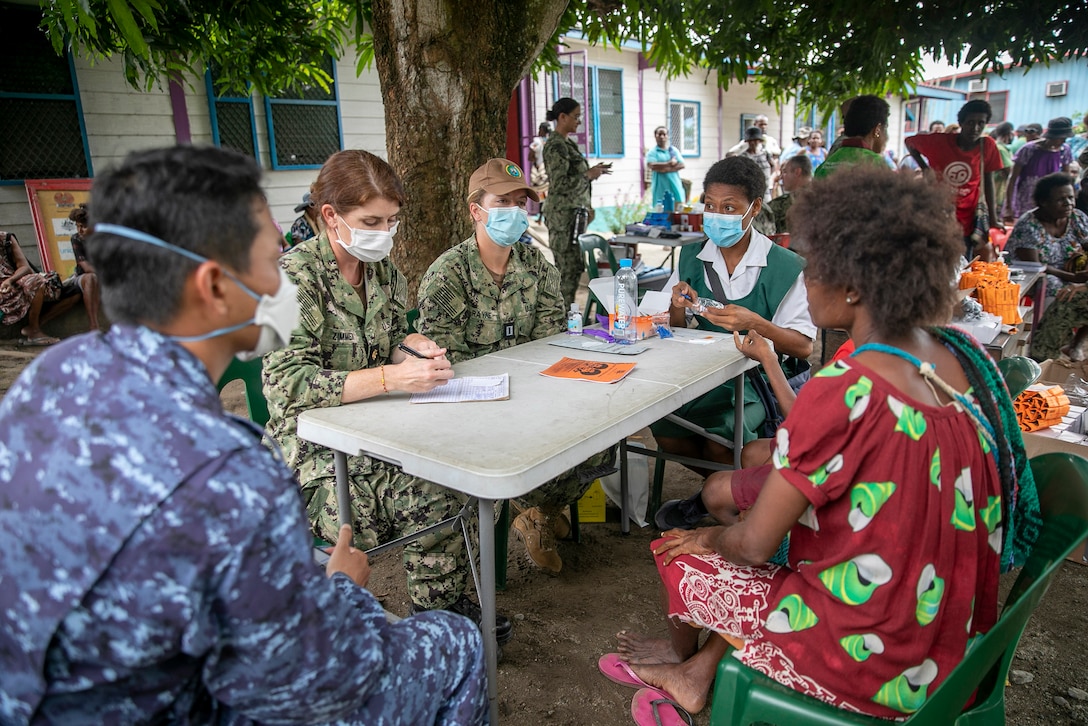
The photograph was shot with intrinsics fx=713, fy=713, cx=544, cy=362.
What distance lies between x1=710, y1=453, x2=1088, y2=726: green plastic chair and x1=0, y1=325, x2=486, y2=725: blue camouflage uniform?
90 centimetres

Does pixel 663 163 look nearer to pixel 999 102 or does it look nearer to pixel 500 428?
pixel 500 428

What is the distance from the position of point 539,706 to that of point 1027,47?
5181 millimetres

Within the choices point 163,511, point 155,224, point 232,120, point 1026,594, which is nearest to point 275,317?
point 155,224

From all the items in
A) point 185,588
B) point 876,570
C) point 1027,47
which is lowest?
point 876,570

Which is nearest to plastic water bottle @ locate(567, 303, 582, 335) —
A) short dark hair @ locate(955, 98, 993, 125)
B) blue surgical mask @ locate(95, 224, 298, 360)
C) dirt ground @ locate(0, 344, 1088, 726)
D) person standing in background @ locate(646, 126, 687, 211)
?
dirt ground @ locate(0, 344, 1088, 726)

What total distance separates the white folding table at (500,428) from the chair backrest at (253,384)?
25.3 inches

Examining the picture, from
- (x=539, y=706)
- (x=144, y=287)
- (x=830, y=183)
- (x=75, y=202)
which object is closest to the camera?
(x=144, y=287)

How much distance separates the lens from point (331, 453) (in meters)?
2.33

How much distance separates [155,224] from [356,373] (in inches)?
45.4

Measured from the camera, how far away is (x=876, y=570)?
1383mm

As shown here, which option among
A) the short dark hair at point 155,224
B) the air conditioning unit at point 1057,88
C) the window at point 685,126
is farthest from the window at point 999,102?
the short dark hair at point 155,224

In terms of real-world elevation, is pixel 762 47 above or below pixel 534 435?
above

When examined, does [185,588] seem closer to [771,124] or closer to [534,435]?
[534,435]

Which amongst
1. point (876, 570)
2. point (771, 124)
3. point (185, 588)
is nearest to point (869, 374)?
point (876, 570)
